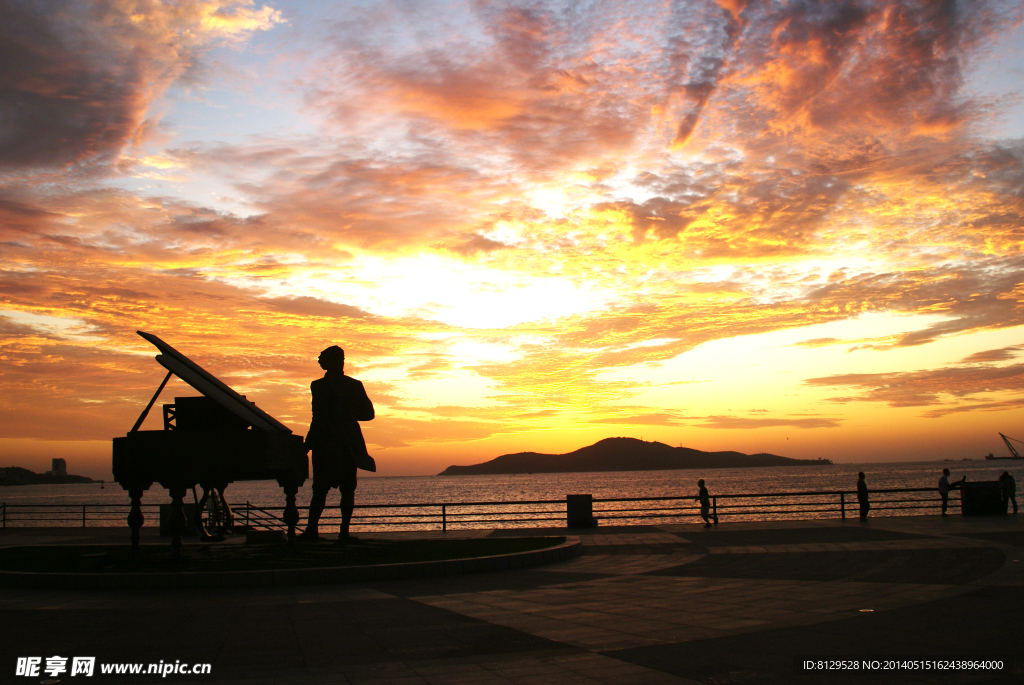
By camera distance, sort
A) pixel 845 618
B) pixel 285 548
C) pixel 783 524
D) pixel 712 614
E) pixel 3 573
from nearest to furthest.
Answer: pixel 845 618
pixel 712 614
pixel 3 573
pixel 285 548
pixel 783 524

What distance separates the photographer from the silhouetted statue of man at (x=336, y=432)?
49.9 ft

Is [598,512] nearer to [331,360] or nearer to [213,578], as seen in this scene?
[331,360]

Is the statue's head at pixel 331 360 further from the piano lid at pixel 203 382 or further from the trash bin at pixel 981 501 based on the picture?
the trash bin at pixel 981 501

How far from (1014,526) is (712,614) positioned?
15.6 m

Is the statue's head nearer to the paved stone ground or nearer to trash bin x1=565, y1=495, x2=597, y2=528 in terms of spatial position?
the paved stone ground

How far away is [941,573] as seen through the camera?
36.9 feet

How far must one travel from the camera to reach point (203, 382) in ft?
42.9

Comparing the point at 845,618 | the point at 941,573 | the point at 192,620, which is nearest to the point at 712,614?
the point at 845,618

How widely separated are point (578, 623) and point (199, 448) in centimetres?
747

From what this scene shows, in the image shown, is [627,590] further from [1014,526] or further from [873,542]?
[1014,526]

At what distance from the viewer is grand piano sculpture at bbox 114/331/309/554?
1252 cm

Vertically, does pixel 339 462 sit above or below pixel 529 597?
above

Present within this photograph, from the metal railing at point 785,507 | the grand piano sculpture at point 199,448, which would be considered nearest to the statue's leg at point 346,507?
the grand piano sculpture at point 199,448

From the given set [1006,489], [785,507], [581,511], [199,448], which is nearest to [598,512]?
[581,511]
